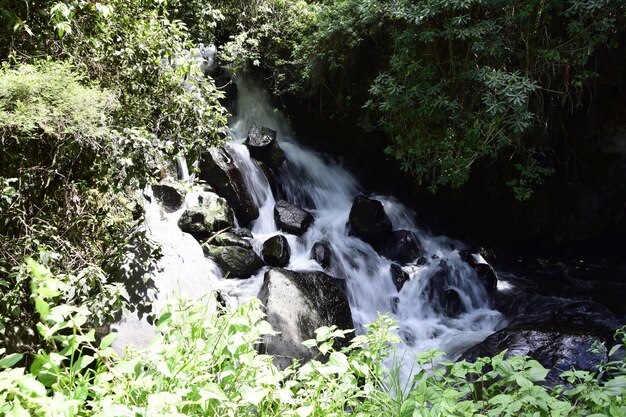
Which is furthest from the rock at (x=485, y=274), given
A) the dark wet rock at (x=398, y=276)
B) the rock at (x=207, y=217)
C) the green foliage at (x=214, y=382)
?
the green foliage at (x=214, y=382)

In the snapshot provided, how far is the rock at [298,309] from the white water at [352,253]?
76 centimetres

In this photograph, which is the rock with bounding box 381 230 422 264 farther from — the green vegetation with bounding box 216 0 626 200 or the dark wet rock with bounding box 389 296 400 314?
the green vegetation with bounding box 216 0 626 200

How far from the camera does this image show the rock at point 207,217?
6703 millimetres

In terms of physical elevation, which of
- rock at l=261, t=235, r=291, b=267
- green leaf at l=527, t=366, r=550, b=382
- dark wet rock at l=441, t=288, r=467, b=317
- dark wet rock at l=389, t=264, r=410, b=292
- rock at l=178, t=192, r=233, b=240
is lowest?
dark wet rock at l=441, t=288, r=467, b=317

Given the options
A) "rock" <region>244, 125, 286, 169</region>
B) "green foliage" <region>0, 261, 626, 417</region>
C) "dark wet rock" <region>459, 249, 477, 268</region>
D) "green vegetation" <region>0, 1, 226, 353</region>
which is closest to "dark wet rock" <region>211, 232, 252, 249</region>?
"rock" <region>244, 125, 286, 169</region>

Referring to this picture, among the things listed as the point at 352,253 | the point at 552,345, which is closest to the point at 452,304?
the point at 352,253

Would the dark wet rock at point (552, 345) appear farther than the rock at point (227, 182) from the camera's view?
No

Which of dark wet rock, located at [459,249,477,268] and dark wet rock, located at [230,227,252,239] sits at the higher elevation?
dark wet rock, located at [230,227,252,239]

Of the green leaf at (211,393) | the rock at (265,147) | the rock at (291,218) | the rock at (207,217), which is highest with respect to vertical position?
the rock at (265,147)

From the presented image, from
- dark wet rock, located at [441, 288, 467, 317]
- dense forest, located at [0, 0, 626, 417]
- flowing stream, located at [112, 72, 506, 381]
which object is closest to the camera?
Result: dense forest, located at [0, 0, 626, 417]

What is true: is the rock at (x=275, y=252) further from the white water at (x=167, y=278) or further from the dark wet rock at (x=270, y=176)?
the white water at (x=167, y=278)

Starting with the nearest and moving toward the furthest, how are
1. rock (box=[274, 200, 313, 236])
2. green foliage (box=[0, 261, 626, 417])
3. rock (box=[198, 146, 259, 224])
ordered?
1. green foliage (box=[0, 261, 626, 417])
2. rock (box=[198, 146, 259, 224])
3. rock (box=[274, 200, 313, 236])

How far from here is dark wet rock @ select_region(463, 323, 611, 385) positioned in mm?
4402

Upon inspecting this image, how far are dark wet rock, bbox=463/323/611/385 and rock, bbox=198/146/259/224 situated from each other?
418 cm
